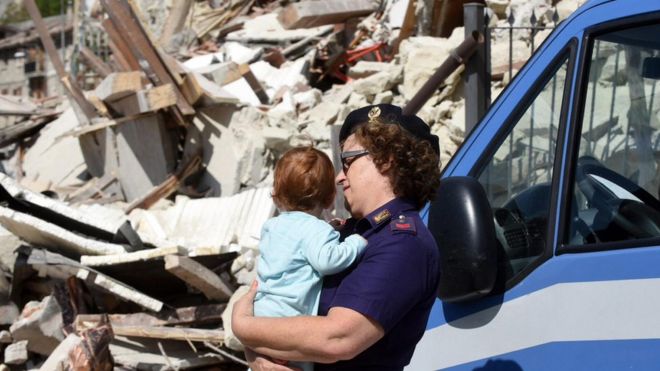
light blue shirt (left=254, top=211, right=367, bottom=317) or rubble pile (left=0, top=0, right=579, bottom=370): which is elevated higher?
light blue shirt (left=254, top=211, right=367, bottom=317)

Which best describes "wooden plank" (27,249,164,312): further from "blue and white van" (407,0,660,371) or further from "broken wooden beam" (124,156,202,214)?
"blue and white van" (407,0,660,371)

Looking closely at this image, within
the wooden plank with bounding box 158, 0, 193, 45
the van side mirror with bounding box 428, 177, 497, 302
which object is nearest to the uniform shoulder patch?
the van side mirror with bounding box 428, 177, 497, 302

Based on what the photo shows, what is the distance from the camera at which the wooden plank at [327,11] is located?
13.7m

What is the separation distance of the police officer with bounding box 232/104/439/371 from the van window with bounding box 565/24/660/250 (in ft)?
1.49

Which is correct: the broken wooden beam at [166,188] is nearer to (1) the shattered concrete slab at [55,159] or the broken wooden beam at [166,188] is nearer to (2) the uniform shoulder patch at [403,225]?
(1) the shattered concrete slab at [55,159]

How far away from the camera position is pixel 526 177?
269 centimetres

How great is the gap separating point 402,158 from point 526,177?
70cm

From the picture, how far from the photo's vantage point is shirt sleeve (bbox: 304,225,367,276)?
6.68 ft

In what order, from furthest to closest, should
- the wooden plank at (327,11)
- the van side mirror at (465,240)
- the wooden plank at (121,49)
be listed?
the wooden plank at (327,11), the wooden plank at (121,49), the van side mirror at (465,240)

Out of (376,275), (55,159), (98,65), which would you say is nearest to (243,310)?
(376,275)

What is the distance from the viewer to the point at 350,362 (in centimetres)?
208

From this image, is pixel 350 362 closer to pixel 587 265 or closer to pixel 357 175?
pixel 357 175

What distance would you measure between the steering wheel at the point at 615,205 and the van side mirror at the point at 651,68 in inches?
10.7

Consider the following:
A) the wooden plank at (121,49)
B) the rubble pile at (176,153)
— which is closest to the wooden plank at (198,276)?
the rubble pile at (176,153)
